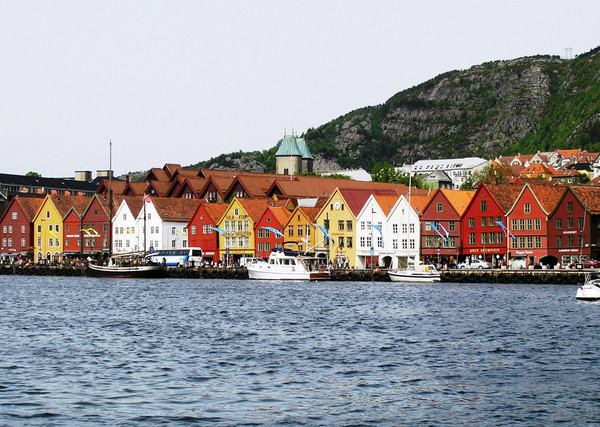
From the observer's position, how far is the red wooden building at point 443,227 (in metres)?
117

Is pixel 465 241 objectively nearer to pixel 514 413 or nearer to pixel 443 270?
pixel 443 270

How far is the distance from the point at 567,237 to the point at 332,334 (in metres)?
63.5

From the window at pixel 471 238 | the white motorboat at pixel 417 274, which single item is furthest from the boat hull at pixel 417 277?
the window at pixel 471 238

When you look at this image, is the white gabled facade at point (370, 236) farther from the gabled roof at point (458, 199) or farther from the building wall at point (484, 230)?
the building wall at point (484, 230)

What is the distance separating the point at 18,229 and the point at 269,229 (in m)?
54.2

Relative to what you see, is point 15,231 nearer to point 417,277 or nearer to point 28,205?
point 28,205

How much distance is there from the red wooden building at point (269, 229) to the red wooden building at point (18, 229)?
46752mm

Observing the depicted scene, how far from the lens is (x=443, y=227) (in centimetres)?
11725

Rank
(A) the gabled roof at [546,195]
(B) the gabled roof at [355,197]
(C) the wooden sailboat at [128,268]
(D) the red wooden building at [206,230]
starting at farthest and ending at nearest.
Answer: (D) the red wooden building at [206,230], (B) the gabled roof at [355,197], (C) the wooden sailboat at [128,268], (A) the gabled roof at [546,195]

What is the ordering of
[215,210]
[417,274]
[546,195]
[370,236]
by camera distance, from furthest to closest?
1. [215,210]
2. [370,236]
3. [546,195]
4. [417,274]

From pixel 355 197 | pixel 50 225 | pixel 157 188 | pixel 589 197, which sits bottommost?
pixel 50 225

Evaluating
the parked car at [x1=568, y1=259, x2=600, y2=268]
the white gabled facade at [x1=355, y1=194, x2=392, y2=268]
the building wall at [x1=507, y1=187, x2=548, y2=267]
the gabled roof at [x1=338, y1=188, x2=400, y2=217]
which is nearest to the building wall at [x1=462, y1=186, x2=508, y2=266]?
the building wall at [x1=507, y1=187, x2=548, y2=267]

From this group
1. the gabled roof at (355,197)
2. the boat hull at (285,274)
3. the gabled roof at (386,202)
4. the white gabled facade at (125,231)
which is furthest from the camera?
the white gabled facade at (125,231)

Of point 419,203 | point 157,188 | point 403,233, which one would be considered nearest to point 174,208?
point 157,188
